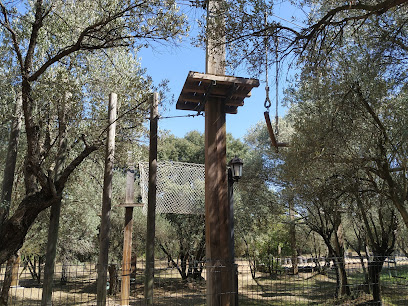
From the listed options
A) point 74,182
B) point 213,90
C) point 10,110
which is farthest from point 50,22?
point 74,182

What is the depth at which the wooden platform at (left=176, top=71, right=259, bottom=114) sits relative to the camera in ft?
15.1

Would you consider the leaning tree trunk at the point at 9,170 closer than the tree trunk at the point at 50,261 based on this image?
No

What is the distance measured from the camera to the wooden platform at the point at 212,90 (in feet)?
15.1

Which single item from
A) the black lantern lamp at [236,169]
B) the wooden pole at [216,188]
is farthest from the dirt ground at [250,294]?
the black lantern lamp at [236,169]

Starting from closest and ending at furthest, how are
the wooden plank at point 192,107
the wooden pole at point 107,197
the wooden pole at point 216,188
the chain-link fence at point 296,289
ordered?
the wooden pole at point 216,188 < the wooden plank at point 192,107 < the wooden pole at point 107,197 < the chain-link fence at point 296,289

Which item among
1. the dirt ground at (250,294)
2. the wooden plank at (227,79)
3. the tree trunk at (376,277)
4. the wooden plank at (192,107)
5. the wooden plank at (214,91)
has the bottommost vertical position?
the dirt ground at (250,294)

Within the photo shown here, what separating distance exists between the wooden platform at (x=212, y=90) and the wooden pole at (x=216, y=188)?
0.48ft

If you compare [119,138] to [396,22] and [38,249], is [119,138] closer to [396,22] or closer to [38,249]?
[396,22]

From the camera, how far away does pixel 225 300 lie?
4.49 metres

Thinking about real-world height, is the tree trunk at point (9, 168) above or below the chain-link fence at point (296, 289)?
above

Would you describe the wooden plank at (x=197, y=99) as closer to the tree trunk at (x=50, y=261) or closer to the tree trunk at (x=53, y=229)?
the tree trunk at (x=53, y=229)

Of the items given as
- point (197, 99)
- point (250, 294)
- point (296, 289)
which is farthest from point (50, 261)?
point (250, 294)

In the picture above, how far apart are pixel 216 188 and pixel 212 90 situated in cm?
142

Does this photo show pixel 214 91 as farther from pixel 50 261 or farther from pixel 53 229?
Result: pixel 50 261
